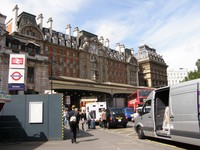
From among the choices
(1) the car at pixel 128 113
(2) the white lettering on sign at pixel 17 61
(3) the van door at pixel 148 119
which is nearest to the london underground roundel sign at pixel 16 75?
(2) the white lettering on sign at pixel 17 61

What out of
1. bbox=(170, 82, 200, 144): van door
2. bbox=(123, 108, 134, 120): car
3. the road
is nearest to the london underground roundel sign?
the road

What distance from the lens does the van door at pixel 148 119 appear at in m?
12.1

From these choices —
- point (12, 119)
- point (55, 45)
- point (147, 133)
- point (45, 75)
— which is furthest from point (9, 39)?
point (147, 133)

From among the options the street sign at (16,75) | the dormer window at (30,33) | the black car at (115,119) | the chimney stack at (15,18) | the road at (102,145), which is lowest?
the road at (102,145)

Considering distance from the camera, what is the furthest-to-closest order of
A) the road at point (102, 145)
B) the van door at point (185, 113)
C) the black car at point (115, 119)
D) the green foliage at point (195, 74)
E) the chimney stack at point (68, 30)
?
1. the chimney stack at point (68, 30)
2. the green foliage at point (195, 74)
3. the black car at point (115, 119)
4. the road at point (102, 145)
5. the van door at point (185, 113)

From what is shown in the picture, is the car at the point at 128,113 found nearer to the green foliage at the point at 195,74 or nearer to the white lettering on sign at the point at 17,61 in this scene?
the white lettering on sign at the point at 17,61

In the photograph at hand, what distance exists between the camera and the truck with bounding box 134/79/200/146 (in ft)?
29.2

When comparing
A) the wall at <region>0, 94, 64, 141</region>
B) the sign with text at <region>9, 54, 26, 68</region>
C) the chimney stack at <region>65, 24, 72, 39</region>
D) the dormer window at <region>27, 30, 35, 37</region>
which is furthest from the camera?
the chimney stack at <region>65, 24, 72, 39</region>

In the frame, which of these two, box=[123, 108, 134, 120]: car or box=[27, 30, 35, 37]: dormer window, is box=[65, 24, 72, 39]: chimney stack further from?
box=[123, 108, 134, 120]: car

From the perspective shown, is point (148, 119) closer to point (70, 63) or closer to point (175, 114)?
point (175, 114)

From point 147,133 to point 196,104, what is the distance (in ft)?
14.4

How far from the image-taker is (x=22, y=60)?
15102mm

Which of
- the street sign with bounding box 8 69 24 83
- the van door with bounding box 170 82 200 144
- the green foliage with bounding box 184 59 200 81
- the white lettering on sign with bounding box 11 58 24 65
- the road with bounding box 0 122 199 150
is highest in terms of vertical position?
the green foliage with bounding box 184 59 200 81

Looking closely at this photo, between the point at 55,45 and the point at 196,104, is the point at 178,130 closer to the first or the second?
the point at 196,104
